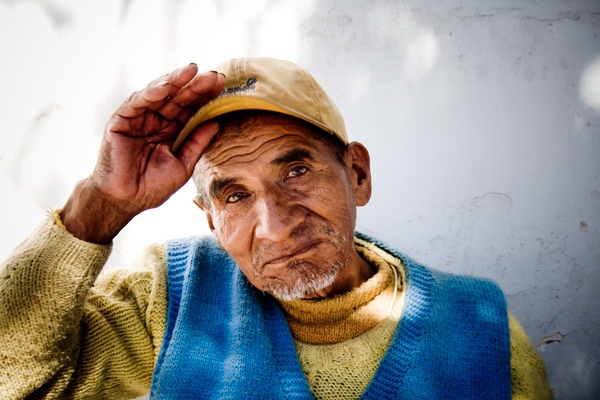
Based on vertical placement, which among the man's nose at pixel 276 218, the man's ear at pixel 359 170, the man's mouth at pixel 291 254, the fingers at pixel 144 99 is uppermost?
the fingers at pixel 144 99

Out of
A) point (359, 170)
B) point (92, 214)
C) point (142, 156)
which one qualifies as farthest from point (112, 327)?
point (359, 170)

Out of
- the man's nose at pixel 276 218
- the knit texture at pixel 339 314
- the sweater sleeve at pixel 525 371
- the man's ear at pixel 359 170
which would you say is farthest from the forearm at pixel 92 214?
the sweater sleeve at pixel 525 371

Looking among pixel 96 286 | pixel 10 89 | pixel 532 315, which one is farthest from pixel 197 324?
pixel 532 315

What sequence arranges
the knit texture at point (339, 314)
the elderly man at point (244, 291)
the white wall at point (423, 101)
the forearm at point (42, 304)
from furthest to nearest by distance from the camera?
the white wall at point (423, 101) → the knit texture at point (339, 314) → the elderly man at point (244, 291) → the forearm at point (42, 304)

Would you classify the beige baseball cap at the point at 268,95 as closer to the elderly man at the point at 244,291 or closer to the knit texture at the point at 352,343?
the elderly man at the point at 244,291

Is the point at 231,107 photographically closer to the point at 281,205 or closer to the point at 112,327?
the point at 281,205

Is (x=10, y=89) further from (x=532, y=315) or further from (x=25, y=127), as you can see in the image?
(x=532, y=315)

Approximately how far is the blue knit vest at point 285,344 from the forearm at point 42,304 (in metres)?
0.34

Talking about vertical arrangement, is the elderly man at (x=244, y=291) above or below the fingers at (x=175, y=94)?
below

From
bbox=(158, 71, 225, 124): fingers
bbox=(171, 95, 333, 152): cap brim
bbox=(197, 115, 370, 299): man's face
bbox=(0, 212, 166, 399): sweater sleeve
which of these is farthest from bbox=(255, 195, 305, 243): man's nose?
bbox=(0, 212, 166, 399): sweater sleeve

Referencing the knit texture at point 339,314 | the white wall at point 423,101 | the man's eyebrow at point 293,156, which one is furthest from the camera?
the white wall at point 423,101

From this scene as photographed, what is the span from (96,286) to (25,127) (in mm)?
1096

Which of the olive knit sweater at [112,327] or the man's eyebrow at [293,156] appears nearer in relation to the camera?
the olive knit sweater at [112,327]

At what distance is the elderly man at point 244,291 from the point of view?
1465 millimetres
